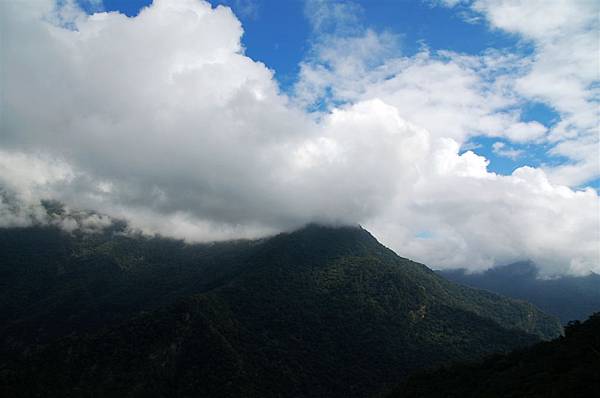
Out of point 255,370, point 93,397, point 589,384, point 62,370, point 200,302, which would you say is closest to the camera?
point 589,384

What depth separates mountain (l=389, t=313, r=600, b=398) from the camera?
201 ft

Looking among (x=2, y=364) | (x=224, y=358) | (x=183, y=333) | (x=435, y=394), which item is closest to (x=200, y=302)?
(x=183, y=333)

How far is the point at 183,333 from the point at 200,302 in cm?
1593

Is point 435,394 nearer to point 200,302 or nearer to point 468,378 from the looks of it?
point 468,378

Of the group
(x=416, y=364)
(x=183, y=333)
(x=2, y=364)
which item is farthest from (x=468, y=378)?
(x=2, y=364)

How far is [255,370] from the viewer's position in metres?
181

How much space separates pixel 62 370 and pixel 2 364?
36.1 m

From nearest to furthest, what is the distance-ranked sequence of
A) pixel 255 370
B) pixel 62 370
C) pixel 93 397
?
pixel 93 397 < pixel 62 370 < pixel 255 370

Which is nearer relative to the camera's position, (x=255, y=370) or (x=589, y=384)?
(x=589, y=384)

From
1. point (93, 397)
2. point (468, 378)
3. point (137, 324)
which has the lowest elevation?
point (93, 397)

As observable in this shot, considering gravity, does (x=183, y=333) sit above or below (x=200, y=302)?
below

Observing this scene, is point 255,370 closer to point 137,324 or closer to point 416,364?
point 137,324

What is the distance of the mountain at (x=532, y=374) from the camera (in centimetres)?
6122

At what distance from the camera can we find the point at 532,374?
76188 mm
